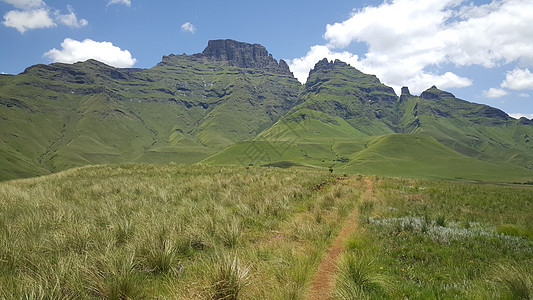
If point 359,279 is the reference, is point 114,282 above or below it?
above

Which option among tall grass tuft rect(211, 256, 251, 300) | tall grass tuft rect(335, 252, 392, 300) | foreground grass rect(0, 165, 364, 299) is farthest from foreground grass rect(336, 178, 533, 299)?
tall grass tuft rect(211, 256, 251, 300)

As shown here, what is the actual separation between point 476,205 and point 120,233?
854 inches

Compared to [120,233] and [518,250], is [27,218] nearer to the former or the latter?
[120,233]

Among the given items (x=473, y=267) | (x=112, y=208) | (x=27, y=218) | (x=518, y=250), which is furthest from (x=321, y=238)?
(x=27, y=218)

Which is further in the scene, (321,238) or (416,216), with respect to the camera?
(416,216)

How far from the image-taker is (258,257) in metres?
6.27

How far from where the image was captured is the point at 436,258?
7801mm

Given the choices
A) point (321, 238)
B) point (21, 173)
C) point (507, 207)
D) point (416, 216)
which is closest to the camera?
point (321, 238)

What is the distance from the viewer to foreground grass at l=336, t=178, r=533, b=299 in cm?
516

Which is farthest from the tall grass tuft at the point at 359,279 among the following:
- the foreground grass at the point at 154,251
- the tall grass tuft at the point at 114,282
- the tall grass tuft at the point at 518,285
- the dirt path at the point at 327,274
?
the tall grass tuft at the point at 114,282

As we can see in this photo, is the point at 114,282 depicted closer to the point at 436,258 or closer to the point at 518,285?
the point at 518,285

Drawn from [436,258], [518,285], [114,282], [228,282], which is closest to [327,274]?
[228,282]

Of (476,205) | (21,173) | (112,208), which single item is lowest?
(21,173)

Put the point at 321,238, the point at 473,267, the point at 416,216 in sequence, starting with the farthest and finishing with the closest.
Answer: the point at 416,216 < the point at 321,238 < the point at 473,267
